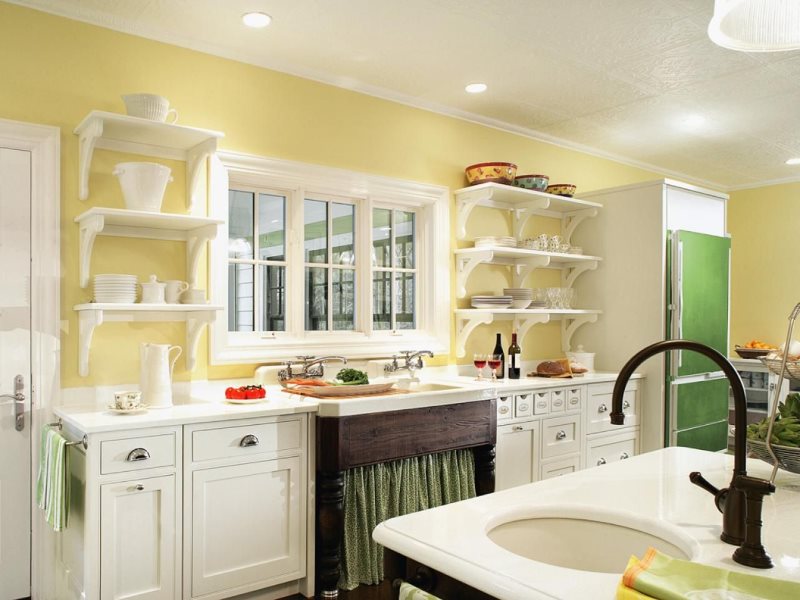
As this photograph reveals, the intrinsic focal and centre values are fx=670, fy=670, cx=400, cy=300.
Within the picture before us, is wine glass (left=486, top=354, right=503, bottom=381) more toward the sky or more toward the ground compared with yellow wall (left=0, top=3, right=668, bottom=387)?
more toward the ground

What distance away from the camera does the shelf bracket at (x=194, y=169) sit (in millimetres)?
3113

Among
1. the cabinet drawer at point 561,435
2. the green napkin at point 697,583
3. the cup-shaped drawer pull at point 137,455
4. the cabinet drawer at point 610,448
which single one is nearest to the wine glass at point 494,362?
the cabinet drawer at point 561,435

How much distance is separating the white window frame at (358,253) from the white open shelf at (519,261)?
103 mm

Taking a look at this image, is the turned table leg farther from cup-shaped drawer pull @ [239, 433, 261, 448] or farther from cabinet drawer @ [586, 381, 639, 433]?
cabinet drawer @ [586, 381, 639, 433]

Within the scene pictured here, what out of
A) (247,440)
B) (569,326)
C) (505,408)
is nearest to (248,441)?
(247,440)

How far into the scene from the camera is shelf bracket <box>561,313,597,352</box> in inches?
193

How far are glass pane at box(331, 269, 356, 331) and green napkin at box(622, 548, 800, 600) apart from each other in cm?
296

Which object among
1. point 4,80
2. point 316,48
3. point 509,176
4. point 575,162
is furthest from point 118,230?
point 575,162

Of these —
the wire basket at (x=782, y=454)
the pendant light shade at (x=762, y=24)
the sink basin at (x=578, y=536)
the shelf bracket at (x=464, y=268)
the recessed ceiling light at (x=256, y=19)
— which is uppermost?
the recessed ceiling light at (x=256, y=19)

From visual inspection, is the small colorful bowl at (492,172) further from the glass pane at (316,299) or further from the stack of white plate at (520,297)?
Result: the glass pane at (316,299)

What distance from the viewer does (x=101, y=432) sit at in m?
2.41

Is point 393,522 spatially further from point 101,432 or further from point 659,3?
point 659,3

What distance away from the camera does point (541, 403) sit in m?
3.91

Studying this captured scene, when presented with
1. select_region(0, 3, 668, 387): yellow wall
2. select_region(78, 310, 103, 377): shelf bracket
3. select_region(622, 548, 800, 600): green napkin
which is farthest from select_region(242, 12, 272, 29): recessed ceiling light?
select_region(622, 548, 800, 600): green napkin
